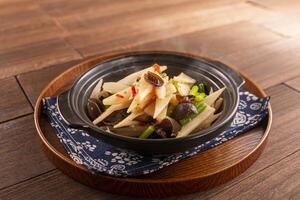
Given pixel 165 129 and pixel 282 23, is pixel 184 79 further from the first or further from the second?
pixel 282 23

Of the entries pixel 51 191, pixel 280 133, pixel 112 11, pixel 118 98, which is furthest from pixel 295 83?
pixel 112 11

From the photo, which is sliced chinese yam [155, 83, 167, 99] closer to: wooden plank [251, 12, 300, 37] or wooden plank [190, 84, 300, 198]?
wooden plank [190, 84, 300, 198]

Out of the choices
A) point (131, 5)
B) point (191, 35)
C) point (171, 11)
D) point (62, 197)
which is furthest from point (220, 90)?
point (131, 5)

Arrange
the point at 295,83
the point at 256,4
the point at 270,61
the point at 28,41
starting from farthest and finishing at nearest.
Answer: the point at 256,4
the point at 28,41
the point at 270,61
the point at 295,83

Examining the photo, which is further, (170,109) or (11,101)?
(11,101)

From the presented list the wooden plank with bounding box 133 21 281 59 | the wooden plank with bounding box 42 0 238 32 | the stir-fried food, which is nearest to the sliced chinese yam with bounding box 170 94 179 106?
the stir-fried food
